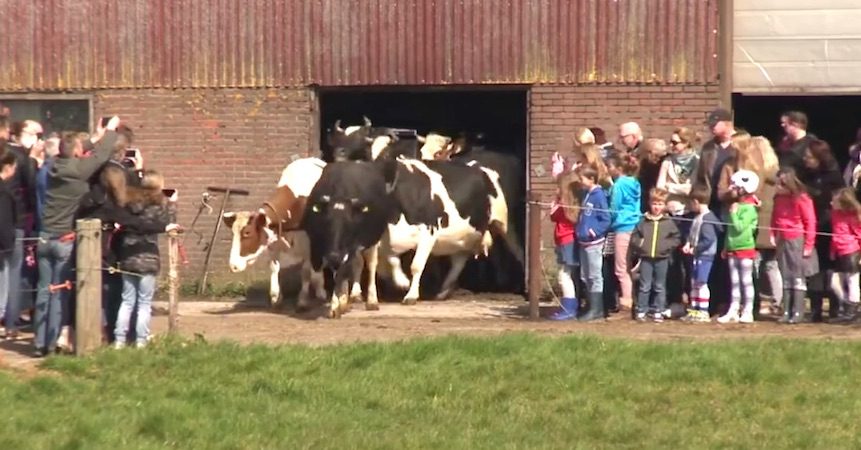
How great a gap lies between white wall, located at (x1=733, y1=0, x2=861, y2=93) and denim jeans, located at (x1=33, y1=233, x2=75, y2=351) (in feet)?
27.4

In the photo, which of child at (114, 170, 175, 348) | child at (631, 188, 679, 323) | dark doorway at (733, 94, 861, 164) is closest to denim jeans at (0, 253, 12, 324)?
child at (114, 170, 175, 348)

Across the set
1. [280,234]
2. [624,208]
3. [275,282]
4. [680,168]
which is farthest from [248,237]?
[680,168]

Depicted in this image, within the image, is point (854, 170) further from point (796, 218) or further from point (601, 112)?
point (601, 112)

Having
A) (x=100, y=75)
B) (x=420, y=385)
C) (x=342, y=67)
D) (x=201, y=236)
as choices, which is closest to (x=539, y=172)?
(x=342, y=67)

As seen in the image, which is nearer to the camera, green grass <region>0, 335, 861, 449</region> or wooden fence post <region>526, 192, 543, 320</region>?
green grass <region>0, 335, 861, 449</region>

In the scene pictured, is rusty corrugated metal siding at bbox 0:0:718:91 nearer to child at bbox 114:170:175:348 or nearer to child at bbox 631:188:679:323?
child at bbox 631:188:679:323

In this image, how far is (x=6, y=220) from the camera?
1490 cm

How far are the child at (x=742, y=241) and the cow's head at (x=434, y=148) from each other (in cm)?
536

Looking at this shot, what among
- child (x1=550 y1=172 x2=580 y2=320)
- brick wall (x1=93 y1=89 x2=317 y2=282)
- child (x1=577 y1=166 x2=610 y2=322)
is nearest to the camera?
child (x1=577 y1=166 x2=610 y2=322)

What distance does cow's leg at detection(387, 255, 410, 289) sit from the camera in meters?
18.5

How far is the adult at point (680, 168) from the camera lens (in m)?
16.4

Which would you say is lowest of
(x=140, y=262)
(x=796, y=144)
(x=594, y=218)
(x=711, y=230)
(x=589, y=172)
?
(x=140, y=262)

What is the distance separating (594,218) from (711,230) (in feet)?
3.68

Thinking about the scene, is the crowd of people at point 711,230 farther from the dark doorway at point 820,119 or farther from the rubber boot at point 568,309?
the dark doorway at point 820,119
